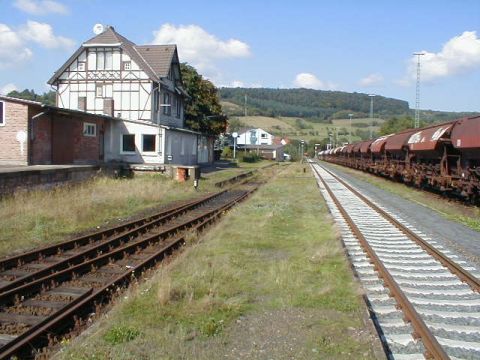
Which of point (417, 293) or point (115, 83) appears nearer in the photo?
point (417, 293)

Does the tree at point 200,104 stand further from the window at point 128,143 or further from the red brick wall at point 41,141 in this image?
the red brick wall at point 41,141

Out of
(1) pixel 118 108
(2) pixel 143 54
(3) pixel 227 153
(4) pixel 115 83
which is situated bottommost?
(3) pixel 227 153

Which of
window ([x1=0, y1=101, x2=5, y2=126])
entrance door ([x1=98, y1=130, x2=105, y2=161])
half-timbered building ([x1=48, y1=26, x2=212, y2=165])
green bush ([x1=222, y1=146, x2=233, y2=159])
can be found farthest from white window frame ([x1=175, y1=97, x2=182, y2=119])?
green bush ([x1=222, y1=146, x2=233, y2=159])

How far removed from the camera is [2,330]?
617cm

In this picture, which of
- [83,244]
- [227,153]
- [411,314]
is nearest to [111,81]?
[83,244]

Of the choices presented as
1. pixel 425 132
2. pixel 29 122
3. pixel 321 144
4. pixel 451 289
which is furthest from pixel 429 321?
pixel 321 144

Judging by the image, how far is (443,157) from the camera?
21016 millimetres

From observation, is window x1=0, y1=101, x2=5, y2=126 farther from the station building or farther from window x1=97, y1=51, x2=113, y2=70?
window x1=97, y1=51, x2=113, y2=70

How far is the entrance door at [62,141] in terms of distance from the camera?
27422 millimetres

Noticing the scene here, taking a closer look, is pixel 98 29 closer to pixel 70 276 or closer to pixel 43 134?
pixel 43 134

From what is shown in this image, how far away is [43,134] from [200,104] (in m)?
29.8

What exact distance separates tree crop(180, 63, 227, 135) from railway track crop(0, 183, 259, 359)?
39520mm

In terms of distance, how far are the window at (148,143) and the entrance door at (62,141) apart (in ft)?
23.3

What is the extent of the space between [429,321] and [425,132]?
19.8 metres
